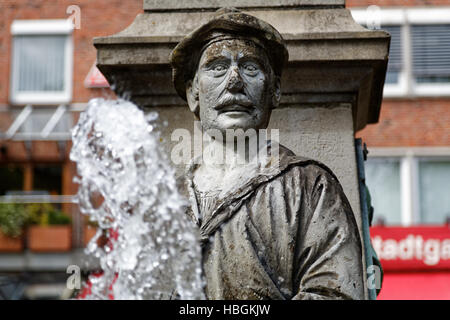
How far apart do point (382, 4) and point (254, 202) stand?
13.7 meters

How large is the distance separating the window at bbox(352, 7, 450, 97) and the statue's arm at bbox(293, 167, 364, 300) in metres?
13.5

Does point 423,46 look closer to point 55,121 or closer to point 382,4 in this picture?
point 382,4

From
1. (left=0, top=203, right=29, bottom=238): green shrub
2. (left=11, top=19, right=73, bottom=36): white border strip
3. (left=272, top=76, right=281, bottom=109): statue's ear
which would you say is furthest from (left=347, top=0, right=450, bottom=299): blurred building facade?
(left=272, top=76, right=281, bottom=109): statue's ear

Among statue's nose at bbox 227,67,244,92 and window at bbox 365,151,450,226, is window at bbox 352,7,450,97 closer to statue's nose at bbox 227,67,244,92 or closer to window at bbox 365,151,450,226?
window at bbox 365,151,450,226

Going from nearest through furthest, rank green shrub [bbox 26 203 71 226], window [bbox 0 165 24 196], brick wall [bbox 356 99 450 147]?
brick wall [bbox 356 99 450 147], green shrub [bbox 26 203 71 226], window [bbox 0 165 24 196]

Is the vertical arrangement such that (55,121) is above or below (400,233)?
above

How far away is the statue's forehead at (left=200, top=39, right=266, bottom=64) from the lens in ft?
10.1

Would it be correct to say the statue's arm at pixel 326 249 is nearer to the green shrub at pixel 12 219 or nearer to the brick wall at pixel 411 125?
the brick wall at pixel 411 125

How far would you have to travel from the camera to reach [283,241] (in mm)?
2900

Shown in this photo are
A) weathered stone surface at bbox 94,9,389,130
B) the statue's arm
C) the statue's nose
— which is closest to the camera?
the statue's arm

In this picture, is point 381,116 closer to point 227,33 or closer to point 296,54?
point 296,54

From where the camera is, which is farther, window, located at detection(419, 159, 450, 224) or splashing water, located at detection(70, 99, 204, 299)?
window, located at detection(419, 159, 450, 224)
